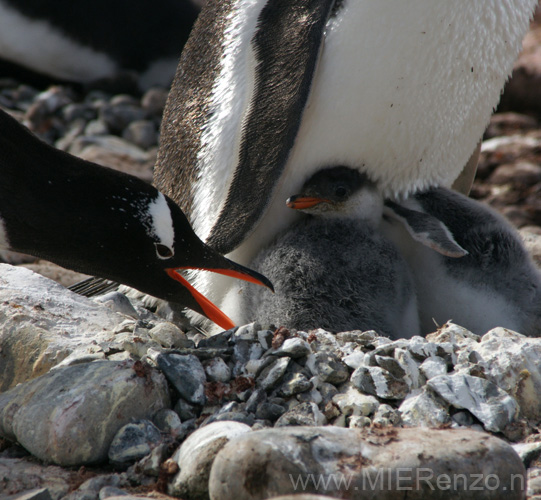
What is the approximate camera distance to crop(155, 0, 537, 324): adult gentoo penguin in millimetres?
2148

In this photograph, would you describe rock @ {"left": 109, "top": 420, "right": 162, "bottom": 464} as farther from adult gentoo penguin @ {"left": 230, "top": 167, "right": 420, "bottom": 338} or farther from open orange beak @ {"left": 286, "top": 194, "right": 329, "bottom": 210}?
open orange beak @ {"left": 286, "top": 194, "right": 329, "bottom": 210}

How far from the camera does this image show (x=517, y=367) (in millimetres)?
1649

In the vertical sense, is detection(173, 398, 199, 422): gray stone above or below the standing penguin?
below

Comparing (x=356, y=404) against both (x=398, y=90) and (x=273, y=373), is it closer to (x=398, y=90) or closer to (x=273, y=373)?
(x=273, y=373)

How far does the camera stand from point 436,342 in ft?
5.85

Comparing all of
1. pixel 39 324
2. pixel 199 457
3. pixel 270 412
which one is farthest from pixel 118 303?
pixel 199 457

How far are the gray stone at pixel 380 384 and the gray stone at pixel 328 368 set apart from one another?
0.13ft

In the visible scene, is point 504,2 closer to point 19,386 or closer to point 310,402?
point 310,402

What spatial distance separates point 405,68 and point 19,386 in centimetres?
136

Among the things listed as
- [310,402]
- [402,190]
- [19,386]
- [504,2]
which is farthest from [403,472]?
[504,2]

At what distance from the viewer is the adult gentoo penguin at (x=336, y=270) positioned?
2.15m

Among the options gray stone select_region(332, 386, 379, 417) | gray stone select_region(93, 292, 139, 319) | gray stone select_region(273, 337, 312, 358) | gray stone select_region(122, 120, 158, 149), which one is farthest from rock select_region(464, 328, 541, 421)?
gray stone select_region(122, 120, 158, 149)

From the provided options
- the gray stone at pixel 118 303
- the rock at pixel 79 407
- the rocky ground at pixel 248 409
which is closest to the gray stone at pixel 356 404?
the rocky ground at pixel 248 409

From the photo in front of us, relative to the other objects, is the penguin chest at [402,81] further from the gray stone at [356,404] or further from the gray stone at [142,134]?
the gray stone at [142,134]
